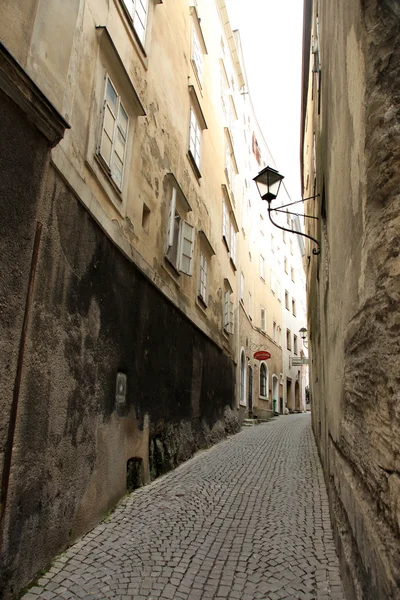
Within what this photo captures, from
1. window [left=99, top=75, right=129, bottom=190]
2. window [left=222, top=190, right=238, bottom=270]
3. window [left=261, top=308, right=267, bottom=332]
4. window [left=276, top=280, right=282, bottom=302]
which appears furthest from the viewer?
window [left=276, top=280, right=282, bottom=302]

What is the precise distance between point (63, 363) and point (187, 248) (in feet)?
16.6

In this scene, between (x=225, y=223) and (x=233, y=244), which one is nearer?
(x=225, y=223)

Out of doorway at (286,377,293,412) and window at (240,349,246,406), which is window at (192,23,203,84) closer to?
window at (240,349,246,406)

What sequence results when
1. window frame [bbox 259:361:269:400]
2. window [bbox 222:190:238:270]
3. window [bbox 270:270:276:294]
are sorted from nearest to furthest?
window [bbox 222:190:238:270] → window frame [bbox 259:361:269:400] → window [bbox 270:270:276:294]

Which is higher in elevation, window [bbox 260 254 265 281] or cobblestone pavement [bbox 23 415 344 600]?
window [bbox 260 254 265 281]

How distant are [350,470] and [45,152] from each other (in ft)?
11.0

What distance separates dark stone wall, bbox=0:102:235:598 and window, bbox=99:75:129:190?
1.08 metres

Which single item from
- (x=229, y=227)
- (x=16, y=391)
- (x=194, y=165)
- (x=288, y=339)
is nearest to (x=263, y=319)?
(x=288, y=339)

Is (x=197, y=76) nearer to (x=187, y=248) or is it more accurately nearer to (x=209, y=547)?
(x=187, y=248)

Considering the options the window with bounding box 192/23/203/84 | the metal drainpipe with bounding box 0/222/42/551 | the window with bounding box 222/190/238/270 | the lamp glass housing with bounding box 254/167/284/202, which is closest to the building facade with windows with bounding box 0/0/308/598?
the metal drainpipe with bounding box 0/222/42/551

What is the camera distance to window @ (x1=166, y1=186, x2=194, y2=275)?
7.98m

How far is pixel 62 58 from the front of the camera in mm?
4406

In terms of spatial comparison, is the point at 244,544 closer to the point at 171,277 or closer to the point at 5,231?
the point at 5,231

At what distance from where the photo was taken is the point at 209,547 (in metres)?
4.07
